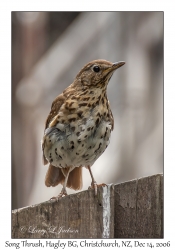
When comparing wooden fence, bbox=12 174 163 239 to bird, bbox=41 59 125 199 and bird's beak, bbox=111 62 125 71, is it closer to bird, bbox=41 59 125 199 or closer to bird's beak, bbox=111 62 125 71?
bird, bbox=41 59 125 199

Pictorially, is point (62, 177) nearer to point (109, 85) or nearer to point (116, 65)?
point (116, 65)

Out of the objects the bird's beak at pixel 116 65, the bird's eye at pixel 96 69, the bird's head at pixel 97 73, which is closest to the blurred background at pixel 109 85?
the bird's head at pixel 97 73

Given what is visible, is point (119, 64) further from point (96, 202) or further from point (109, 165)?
point (109, 165)

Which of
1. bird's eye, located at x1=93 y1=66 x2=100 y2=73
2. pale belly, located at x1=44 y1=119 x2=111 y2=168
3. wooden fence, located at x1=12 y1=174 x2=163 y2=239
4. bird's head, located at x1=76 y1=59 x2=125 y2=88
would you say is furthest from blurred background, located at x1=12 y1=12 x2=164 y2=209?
wooden fence, located at x1=12 y1=174 x2=163 y2=239

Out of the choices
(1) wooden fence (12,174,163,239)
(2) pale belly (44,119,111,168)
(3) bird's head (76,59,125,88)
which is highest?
(3) bird's head (76,59,125,88)

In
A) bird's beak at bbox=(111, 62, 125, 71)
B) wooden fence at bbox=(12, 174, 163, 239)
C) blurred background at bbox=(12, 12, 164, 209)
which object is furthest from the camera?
blurred background at bbox=(12, 12, 164, 209)

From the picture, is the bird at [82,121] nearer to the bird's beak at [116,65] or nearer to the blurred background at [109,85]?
the bird's beak at [116,65]
